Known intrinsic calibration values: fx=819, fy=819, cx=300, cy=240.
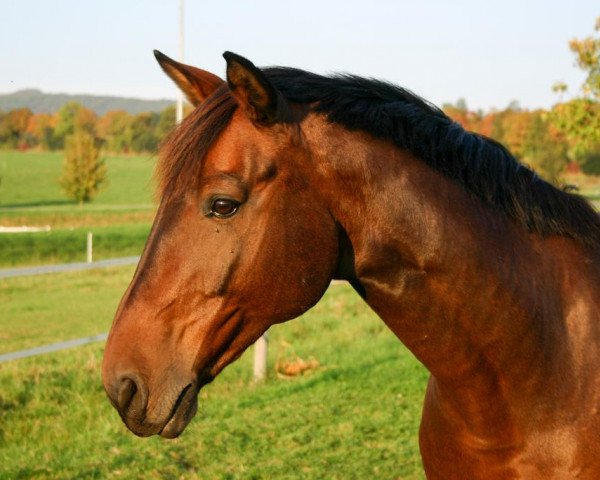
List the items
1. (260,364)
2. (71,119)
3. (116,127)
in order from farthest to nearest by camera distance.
Result: (71,119), (116,127), (260,364)

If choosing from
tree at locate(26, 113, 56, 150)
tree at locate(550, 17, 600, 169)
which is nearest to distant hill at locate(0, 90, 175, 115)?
tree at locate(26, 113, 56, 150)

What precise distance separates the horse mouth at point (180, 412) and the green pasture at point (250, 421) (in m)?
3.19

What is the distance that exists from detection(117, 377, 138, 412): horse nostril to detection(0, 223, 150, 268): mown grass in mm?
23021

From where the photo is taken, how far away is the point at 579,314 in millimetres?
2426

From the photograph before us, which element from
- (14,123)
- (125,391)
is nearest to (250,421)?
(125,391)

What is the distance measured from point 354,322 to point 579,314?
8832 mm

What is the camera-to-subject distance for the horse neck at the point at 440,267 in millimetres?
2283

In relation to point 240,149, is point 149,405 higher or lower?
lower

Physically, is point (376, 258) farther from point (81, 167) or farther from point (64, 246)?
point (81, 167)

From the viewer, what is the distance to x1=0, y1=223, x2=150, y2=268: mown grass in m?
25.9

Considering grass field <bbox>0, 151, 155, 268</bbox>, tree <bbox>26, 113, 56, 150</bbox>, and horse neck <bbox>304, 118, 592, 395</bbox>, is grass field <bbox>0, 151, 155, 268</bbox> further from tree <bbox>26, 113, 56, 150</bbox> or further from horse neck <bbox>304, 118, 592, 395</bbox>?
tree <bbox>26, 113, 56, 150</bbox>

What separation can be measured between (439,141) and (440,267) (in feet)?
1.21

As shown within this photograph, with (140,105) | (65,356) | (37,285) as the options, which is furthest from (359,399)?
(140,105)

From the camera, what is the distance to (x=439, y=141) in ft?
7.81
